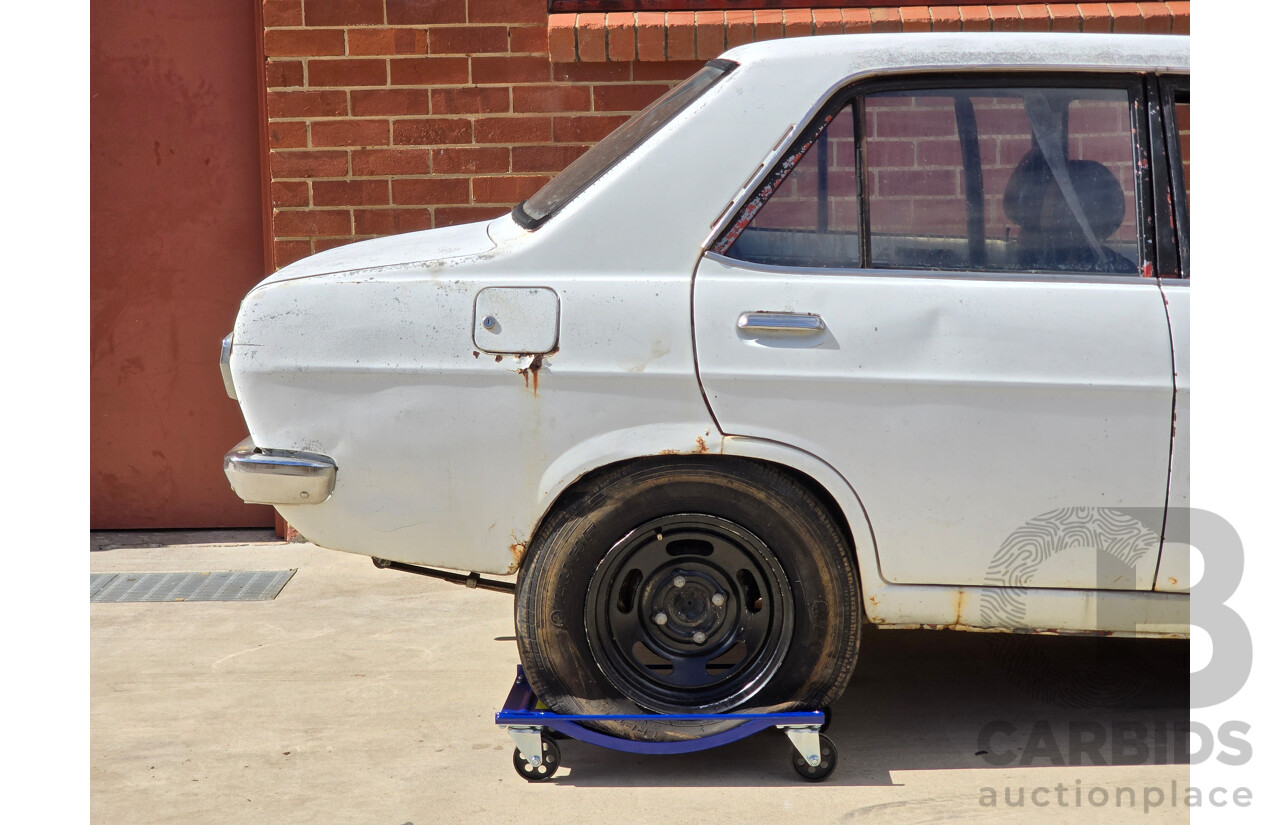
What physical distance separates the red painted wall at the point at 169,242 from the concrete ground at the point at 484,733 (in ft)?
4.00

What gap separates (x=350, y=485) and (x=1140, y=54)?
92.5 inches

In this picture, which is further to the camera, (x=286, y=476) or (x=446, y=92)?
(x=446, y=92)

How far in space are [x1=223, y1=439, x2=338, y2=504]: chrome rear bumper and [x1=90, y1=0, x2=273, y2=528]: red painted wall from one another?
278cm

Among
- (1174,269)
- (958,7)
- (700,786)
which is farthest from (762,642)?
(958,7)

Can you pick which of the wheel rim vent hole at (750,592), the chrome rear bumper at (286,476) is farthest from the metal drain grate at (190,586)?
the wheel rim vent hole at (750,592)

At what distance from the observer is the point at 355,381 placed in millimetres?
3152

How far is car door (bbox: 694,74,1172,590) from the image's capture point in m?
3.07

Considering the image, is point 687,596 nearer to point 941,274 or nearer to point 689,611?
point 689,611

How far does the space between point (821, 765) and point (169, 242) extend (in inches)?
160

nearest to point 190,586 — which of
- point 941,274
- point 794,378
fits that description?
point 794,378

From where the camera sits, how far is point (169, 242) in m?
5.74

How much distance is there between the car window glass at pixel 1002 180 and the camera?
3.16 metres

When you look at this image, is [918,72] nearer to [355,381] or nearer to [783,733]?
[355,381]

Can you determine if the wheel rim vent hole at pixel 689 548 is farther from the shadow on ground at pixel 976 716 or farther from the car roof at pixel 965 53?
the car roof at pixel 965 53
